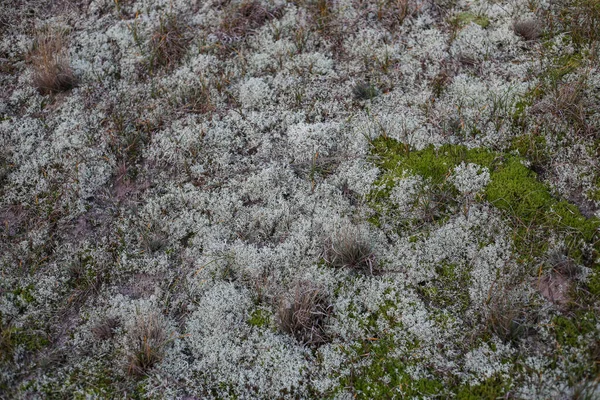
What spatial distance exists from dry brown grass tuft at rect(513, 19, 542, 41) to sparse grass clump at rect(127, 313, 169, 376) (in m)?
5.09

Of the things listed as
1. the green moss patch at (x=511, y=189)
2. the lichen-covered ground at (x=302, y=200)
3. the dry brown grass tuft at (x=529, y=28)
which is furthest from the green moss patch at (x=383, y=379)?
the dry brown grass tuft at (x=529, y=28)

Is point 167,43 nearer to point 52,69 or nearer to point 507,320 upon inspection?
point 52,69

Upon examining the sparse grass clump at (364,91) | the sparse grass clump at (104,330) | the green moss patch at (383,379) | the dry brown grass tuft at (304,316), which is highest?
the sparse grass clump at (364,91)

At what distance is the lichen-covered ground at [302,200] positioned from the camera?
354 centimetres

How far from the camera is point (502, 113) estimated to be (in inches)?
188

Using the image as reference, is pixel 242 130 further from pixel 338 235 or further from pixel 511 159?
pixel 511 159

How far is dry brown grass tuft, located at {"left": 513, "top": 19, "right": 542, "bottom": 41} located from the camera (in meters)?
5.35

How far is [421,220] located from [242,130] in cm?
224

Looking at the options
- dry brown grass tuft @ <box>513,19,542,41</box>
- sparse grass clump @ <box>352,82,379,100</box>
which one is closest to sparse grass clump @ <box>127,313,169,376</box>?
sparse grass clump @ <box>352,82,379,100</box>

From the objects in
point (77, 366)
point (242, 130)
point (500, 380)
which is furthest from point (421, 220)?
point (77, 366)

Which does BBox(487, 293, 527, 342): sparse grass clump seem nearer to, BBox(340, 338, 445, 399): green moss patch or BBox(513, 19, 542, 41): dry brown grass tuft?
BBox(340, 338, 445, 399): green moss patch

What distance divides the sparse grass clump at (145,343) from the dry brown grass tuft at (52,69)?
354 centimetres

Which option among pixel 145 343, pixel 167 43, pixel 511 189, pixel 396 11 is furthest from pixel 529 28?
pixel 145 343

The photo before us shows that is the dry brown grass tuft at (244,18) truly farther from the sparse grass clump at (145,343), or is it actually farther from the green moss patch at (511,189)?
the sparse grass clump at (145,343)
